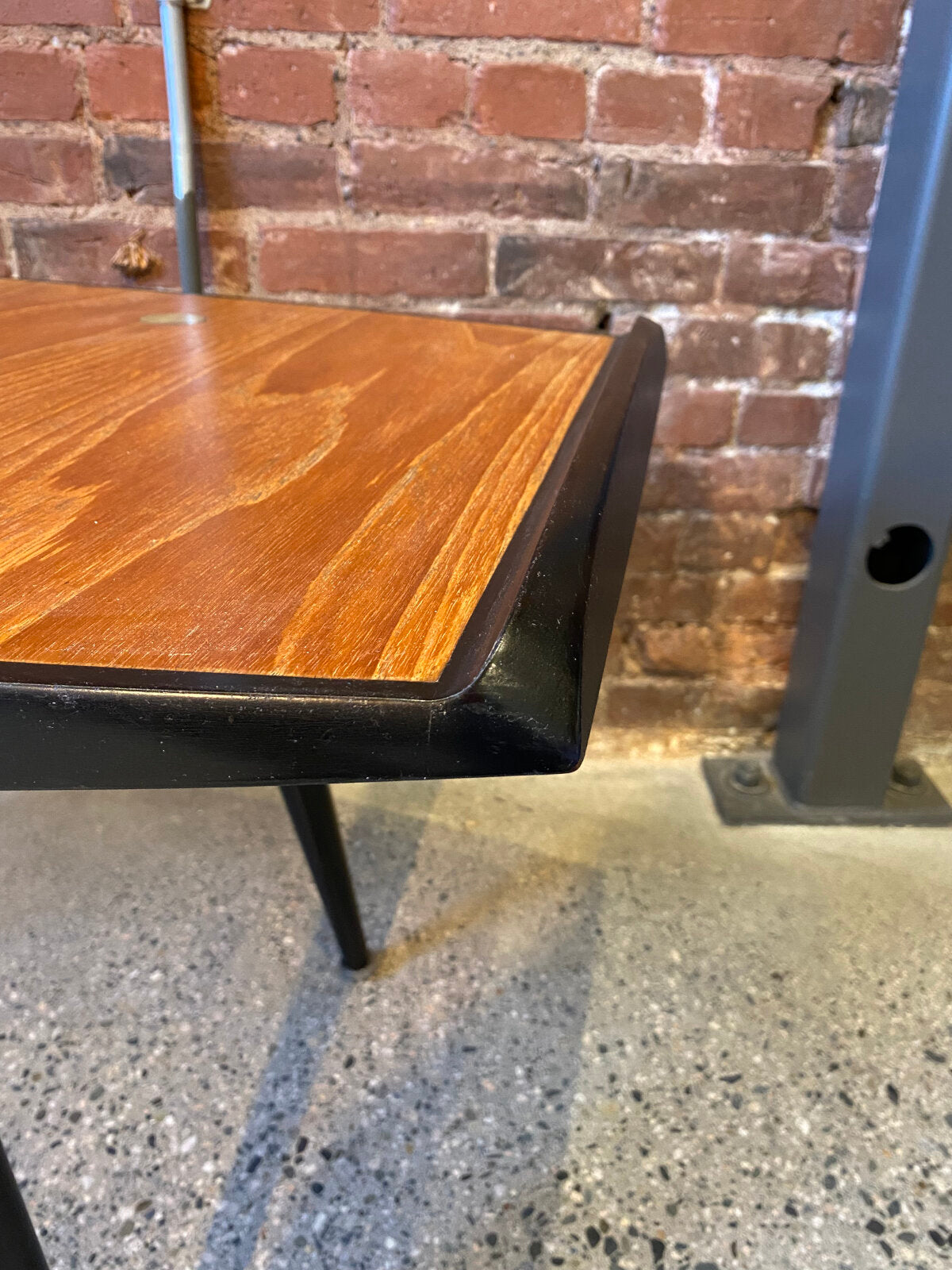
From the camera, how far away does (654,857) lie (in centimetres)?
107

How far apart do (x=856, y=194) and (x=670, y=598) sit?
502 millimetres

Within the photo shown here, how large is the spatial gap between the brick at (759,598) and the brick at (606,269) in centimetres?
36

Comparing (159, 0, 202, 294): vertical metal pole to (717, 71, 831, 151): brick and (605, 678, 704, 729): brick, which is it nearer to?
(717, 71, 831, 151): brick

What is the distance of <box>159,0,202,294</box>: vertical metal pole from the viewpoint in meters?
0.86

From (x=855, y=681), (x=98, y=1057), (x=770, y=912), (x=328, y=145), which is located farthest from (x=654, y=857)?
(x=328, y=145)

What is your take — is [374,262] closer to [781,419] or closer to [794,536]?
[781,419]

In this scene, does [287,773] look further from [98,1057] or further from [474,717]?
[98,1057]

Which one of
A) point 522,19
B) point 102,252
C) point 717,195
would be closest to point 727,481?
point 717,195

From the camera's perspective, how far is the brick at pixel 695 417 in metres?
1.04

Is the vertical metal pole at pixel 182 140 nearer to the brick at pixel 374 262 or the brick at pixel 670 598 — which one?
the brick at pixel 374 262

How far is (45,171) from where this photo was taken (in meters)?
0.95

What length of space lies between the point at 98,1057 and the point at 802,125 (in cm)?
117

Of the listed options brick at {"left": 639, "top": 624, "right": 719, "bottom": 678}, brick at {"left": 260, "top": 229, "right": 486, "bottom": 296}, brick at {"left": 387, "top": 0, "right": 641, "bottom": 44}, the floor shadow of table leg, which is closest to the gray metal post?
brick at {"left": 639, "top": 624, "right": 719, "bottom": 678}

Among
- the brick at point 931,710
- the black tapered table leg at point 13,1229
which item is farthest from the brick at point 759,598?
the black tapered table leg at point 13,1229
